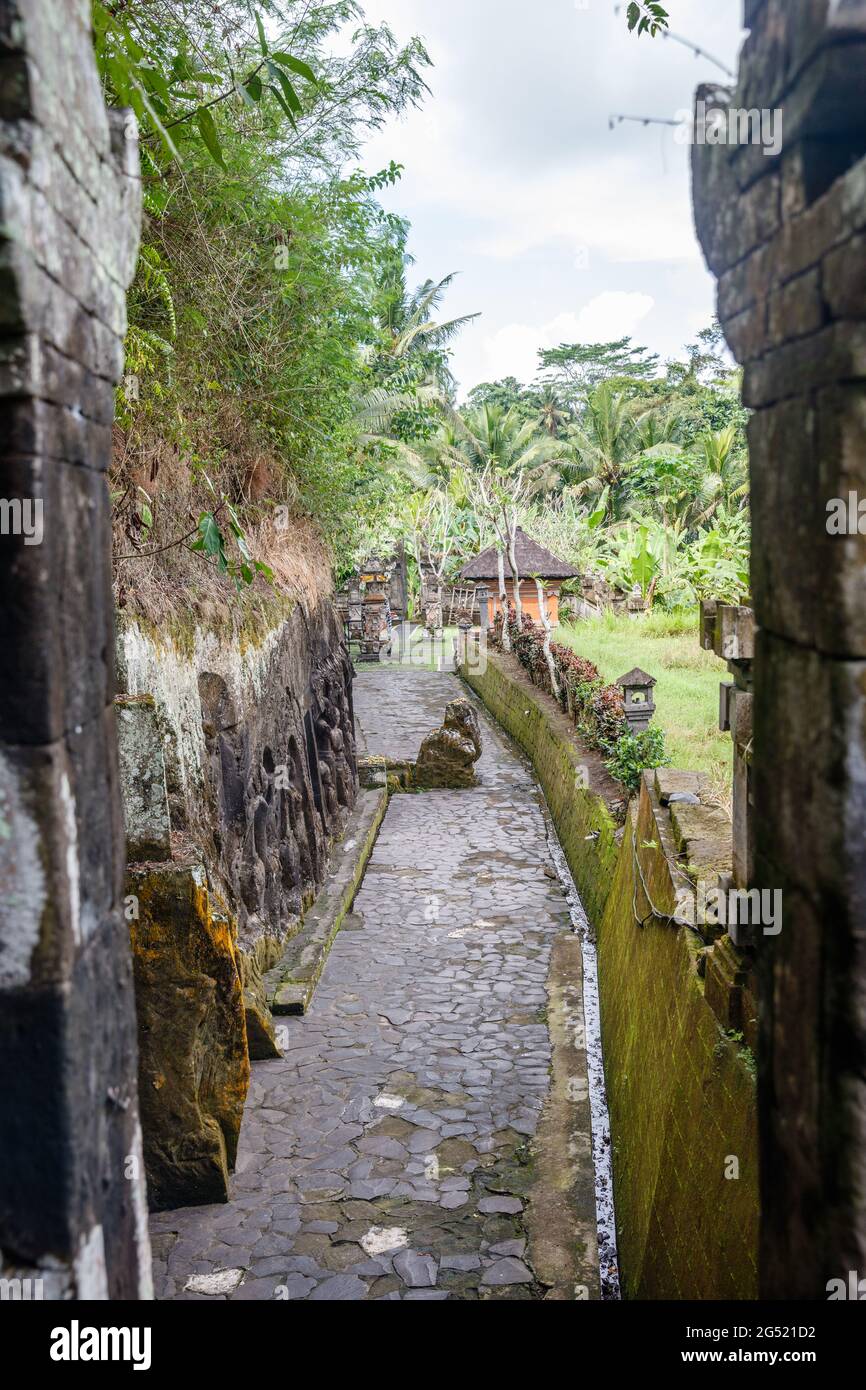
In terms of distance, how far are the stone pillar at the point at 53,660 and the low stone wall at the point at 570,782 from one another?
7086mm

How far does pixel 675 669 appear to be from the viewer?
1573 cm

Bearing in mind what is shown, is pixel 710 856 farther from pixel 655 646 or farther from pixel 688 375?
pixel 688 375

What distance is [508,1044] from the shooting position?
24.1ft

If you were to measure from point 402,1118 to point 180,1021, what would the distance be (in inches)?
71.8

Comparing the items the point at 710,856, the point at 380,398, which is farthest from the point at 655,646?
the point at 710,856

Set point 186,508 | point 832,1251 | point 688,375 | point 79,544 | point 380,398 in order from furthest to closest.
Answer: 1. point 688,375
2. point 380,398
3. point 186,508
4. point 79,544
5. point 832,1251

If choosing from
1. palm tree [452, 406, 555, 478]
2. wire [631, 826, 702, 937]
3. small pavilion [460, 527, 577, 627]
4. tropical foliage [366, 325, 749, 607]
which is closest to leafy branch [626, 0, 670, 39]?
wire [631, 826, 702, 937]

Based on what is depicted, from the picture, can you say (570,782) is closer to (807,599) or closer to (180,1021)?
(180,1021)

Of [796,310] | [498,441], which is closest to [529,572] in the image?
[498,441]

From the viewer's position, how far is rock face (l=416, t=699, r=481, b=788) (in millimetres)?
14984

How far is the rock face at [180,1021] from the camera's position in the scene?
17.0 feet

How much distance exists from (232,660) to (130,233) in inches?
226

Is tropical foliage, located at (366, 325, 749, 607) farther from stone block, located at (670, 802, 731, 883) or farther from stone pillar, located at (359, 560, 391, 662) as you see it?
stone block, located at (670, 802, 731, 883)

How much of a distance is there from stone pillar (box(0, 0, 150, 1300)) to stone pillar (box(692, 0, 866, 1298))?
1.36 metres
